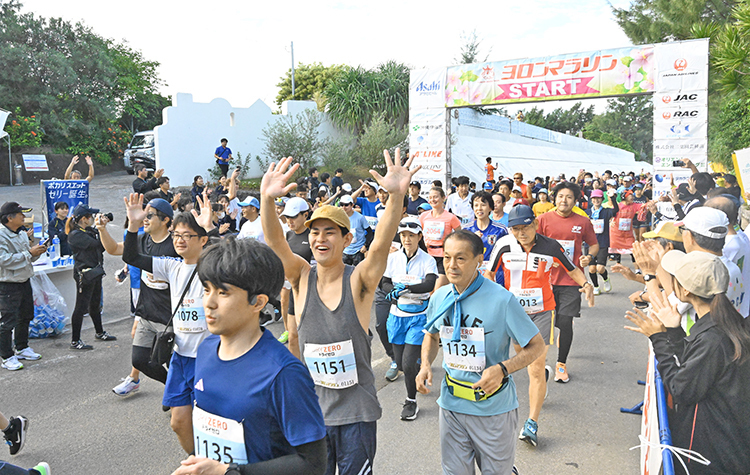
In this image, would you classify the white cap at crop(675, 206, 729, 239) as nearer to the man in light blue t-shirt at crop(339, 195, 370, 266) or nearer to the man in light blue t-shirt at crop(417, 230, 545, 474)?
the man in light blue t-shirt at crop(417, 230, 545, 474)

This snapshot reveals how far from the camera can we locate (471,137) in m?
32.1

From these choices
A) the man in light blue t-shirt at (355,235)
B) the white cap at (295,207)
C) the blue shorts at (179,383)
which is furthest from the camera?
the man in light blue t-shirt at (355,235)

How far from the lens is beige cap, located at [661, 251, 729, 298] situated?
2.70 m

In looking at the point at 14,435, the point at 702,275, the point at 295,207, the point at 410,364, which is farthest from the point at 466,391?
the point at 14,435

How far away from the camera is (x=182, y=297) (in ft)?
12.2

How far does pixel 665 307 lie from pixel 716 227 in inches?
59.2

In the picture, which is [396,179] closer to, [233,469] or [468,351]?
[468,351]

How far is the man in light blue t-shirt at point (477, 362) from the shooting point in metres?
3.02

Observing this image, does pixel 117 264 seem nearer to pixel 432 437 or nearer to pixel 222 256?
pixel 432 437

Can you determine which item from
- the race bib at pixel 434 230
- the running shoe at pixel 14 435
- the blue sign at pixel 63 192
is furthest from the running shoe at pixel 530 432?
the blue sign at pixel 63 192

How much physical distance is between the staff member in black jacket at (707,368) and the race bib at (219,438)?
6.77ft

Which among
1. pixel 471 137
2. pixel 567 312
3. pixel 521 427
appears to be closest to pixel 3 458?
pixel 521 427

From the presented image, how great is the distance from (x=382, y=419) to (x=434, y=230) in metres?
3.10

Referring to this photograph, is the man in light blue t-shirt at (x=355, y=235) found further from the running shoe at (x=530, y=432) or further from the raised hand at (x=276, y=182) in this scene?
the raised hand at (x=276, y=182)
